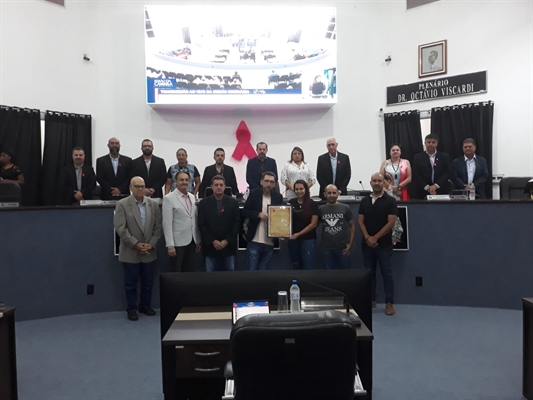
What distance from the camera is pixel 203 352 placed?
2.13 m

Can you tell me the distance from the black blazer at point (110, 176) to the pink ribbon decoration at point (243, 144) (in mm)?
2463

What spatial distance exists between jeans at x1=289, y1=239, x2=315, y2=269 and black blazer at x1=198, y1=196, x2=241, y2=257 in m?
0.71

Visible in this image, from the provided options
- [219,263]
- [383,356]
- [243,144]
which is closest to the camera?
[383,356]

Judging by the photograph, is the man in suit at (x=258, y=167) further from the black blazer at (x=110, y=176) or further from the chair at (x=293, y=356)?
the chair at (x=293, y=356)

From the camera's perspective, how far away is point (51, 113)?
7.19m

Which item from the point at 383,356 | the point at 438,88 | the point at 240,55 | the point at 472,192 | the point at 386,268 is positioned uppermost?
the point at 240,55

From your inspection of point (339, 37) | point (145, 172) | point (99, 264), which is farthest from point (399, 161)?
point (99, 264)

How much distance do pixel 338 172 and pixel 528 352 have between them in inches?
138

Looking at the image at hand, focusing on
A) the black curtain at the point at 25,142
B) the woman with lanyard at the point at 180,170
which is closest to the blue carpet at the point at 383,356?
the woman with lanyard at the point at 180,170

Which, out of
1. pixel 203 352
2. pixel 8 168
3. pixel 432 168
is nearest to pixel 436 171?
pixel 432 168

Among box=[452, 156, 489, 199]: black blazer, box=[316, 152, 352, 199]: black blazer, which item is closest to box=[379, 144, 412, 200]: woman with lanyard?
box=[316, 152, 352, 199]: black blazer

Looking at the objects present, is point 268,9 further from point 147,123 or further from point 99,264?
point 99,264

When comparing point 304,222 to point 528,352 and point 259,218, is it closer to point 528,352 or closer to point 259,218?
point 259,218

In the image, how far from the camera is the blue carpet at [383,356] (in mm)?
3021
